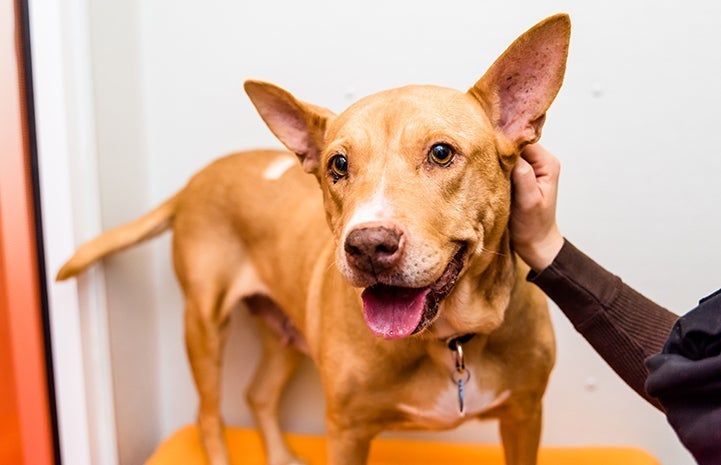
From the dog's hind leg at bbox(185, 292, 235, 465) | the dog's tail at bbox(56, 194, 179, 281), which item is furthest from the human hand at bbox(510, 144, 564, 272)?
the dog's tail at bbox(56, 194, 179, 281)

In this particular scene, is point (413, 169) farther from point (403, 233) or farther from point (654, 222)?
point (654, 222)

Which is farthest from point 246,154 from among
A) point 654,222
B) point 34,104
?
point 654,222

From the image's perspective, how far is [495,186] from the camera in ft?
4.46

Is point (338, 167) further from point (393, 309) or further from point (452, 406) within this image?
point (452, 406)

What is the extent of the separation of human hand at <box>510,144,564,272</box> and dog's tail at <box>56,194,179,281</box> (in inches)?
42.6

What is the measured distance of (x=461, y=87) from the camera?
2076 mm

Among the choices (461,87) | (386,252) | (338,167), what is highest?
(461,87)

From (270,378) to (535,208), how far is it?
1.16 m

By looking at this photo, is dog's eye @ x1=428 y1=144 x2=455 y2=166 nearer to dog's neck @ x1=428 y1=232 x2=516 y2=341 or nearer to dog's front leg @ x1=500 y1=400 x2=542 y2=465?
dog's neck @ x1=428 y1=232 x2=516 y2=341

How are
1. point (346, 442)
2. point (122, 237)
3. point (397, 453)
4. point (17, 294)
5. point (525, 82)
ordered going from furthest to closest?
point (397, 453) → point (122, 237) → point (17, 294) → point (346, 442) → point (525, 82)

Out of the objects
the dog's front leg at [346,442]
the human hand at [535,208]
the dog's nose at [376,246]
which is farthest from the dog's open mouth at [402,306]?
the dog's front leg at [346,442]

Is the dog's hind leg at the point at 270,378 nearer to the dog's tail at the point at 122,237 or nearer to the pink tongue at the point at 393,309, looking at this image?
the dog's tail at the point at 122,237

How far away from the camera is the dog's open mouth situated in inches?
49.5

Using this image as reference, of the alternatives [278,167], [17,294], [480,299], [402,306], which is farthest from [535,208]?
[17,294]
